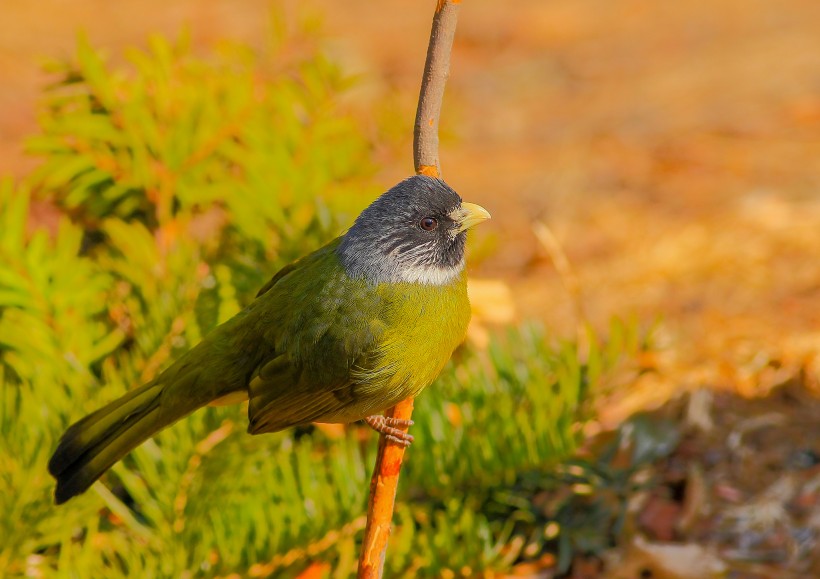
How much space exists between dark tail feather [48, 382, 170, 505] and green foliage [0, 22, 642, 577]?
0.37 feet

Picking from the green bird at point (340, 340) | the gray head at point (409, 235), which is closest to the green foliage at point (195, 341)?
the green bird at point (340, 340)

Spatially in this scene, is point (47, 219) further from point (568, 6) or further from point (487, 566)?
point (568, 6)

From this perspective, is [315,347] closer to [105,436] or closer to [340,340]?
[340,340]

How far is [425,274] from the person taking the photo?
273cm

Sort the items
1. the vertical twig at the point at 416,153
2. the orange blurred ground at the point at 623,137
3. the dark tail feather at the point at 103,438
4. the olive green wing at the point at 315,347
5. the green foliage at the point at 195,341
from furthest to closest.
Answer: the orange blurred ground at the point at 623,137
the green foliage at the point at 195,341
the olive green wing at the point at 315,347
the dark tail feather at the point at 103,438
the vertical twig at the point at 416,153

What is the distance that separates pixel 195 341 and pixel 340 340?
596mm

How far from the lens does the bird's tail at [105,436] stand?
249 cm

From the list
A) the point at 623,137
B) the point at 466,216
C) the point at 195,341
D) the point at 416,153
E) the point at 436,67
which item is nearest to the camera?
the point at 436,67

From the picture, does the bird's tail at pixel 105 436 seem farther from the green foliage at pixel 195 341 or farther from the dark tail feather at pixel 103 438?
the green foliage at pixel 195 341

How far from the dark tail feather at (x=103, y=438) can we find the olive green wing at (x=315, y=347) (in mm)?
213

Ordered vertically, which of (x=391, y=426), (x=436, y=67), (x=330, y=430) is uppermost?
(x=436, y=67)

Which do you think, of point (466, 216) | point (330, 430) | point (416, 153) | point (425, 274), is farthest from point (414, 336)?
point (330, 430)

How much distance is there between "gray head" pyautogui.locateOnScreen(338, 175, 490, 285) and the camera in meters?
2.67

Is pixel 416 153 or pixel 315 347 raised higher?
pixel 416 153
